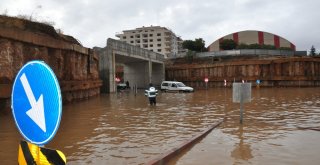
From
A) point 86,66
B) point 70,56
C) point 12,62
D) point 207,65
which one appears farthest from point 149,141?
point 207,65

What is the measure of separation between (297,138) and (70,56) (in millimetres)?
16354

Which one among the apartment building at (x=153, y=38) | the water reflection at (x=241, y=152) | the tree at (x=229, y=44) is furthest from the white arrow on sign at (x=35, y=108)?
the apartment building at (x=153, y=38)

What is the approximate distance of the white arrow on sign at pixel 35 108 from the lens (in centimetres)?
283

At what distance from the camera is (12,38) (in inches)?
569

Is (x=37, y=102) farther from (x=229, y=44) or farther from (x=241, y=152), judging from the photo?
(x=229, y=44)

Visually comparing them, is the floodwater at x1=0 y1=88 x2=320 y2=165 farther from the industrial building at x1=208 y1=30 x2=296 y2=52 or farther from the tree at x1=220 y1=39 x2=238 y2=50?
the industrial building at x1=208 y1=30 x2=296 y2=52

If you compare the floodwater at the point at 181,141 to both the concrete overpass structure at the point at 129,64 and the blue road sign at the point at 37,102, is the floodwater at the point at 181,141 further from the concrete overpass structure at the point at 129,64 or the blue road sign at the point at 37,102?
the concrete overpass structure at the point at 129,64

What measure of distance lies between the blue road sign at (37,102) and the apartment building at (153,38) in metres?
124

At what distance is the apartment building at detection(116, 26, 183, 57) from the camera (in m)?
130

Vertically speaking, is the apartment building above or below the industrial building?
above

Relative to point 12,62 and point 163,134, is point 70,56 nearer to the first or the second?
point 12,62

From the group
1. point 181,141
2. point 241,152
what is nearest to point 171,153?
point 241,152

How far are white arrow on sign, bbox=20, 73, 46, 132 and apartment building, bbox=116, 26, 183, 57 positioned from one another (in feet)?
407

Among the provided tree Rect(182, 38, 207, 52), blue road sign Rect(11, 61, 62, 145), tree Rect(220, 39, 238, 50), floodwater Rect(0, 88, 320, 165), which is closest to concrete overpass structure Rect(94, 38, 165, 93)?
floodwater Rect(0, 88, 320, 165)
